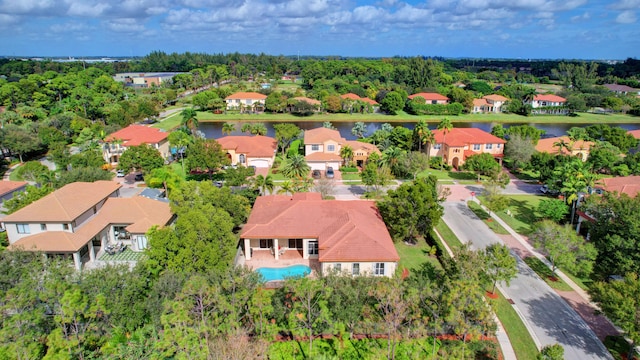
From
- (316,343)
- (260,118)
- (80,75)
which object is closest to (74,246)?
(316,343)

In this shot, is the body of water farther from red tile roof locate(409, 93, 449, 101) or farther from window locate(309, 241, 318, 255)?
window locate(309, 241, 318, 255)

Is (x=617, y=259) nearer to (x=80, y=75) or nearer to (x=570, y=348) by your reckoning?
(x=570, y=348)

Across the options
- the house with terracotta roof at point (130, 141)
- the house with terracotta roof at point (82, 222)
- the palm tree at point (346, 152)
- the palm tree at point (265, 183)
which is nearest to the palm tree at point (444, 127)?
the palm tree at point (346, 152)

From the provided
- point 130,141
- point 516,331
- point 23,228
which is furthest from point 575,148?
point 23,228

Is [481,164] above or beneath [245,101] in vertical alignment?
beneath

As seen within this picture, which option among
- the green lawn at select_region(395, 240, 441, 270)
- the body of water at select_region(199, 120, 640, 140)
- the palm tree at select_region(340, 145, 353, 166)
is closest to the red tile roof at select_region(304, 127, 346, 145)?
the palm tree at select_region(340, 145, 353, 166)

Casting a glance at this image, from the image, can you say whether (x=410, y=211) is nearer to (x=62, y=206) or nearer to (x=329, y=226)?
(x=329, y=226)
